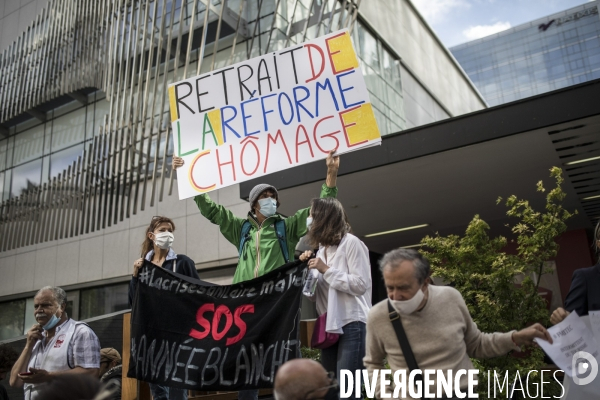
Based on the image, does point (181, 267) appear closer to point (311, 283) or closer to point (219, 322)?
point (219, 322)

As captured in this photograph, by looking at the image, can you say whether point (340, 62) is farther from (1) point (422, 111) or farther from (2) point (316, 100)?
(1) point (422, 111)

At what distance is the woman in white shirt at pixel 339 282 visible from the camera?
433 centimetres

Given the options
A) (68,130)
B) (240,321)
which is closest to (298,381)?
(240,321)

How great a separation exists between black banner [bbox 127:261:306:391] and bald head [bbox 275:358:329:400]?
216 cm

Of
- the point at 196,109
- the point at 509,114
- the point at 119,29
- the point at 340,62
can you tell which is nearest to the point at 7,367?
the point at 196,109

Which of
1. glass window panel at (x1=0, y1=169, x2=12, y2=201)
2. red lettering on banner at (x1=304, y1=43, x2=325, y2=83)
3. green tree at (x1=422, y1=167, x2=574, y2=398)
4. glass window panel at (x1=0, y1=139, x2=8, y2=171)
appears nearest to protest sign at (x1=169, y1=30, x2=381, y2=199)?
red lettering on banner at (x1=304, y1=43, x2=325, y2=83)

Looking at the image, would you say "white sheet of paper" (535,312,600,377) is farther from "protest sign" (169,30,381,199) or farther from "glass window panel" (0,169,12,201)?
"glass window panel" (0,169,12,201)

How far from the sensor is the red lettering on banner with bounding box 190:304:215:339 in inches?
204

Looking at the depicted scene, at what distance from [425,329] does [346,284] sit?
107 cm

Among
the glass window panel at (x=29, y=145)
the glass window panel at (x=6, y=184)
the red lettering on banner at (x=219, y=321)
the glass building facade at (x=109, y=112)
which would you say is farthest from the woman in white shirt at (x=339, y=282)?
the glass window panel at (x=6, y=184)

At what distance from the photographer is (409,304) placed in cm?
327

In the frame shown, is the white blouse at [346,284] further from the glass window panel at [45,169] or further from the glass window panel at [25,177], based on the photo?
the glass window panel at [25,177]

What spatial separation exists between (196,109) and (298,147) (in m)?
1.37

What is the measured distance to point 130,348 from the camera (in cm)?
551
